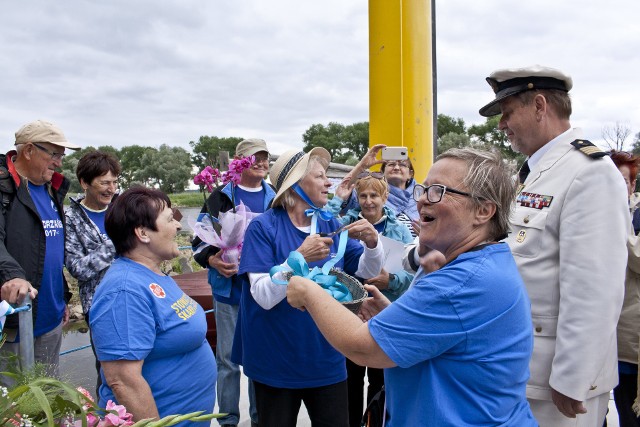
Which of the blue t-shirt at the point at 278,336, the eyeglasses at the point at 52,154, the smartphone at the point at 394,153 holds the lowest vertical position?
the blue t-shirt at the point at 278,336

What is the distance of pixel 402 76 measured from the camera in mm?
5078

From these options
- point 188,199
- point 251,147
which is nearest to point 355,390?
point 251,147

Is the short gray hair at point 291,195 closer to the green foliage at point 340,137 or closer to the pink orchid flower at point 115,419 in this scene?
the pink orchid flower at point 115,419

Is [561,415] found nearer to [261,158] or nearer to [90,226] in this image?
[261,158]

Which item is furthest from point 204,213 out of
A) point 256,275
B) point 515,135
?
point 515,135

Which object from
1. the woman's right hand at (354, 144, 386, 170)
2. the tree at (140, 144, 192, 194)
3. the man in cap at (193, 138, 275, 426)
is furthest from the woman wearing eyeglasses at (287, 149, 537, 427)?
the man in cap at (193, 138, 275, 426)

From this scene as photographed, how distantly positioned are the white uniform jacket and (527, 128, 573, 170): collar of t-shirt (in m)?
0.06

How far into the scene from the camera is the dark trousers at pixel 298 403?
2617 mm

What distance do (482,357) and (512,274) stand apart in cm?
27

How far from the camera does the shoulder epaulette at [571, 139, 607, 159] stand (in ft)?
6.81

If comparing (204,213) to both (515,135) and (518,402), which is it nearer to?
(515,135)

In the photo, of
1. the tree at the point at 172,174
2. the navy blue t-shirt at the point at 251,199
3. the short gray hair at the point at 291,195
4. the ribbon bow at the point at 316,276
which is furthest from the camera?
the tree at the point at 172,174

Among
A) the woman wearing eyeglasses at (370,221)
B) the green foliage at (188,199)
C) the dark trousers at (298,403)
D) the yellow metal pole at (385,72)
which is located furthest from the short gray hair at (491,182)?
the green foliage at (188,199)

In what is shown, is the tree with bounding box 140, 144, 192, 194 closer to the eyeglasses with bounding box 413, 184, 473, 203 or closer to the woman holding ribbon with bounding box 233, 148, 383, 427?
the woman holding ribbon with bounding box 233, 148, 383, 427
